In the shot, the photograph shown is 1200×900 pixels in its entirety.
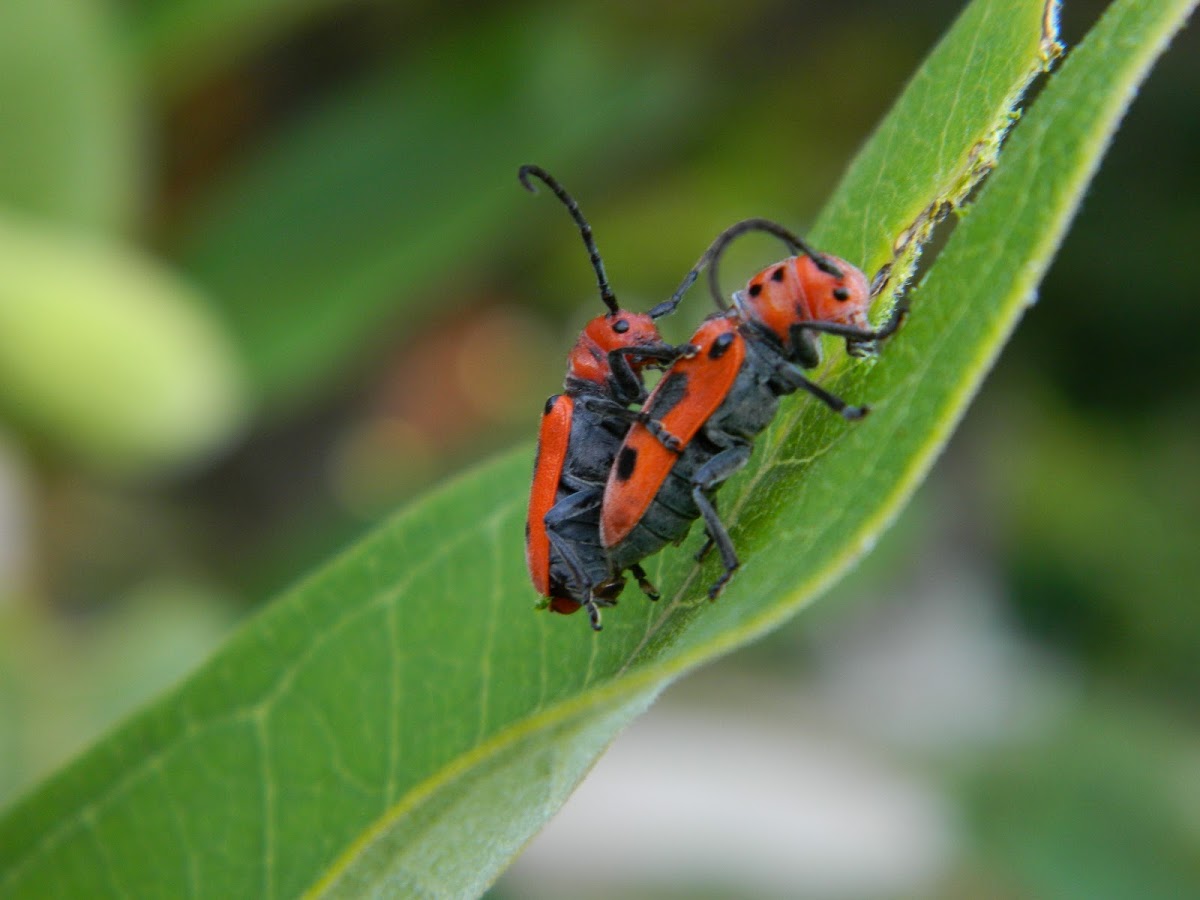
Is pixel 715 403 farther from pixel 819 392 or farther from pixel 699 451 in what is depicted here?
pixel 819 392

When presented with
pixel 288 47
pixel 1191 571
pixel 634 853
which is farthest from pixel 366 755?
pixel 634 853

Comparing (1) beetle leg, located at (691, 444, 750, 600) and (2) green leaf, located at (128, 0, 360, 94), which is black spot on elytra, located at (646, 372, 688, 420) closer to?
(1) beetle leg, located at (691, 444, 750, 600)

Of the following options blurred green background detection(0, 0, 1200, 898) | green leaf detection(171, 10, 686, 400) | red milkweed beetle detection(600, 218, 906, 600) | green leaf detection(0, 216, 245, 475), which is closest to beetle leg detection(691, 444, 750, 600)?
red milkweed beetle detection(600, 218, 906, 600)

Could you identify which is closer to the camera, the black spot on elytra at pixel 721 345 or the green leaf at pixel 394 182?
the black spot on elytra at pixel 721 345

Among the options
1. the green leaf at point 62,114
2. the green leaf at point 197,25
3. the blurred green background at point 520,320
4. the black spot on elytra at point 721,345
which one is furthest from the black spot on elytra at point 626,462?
the green leaf at point 197,25

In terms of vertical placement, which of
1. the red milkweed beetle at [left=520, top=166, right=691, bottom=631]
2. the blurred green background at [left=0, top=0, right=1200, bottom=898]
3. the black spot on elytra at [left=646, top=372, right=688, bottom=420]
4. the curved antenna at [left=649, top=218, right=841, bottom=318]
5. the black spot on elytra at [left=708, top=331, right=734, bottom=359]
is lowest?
the blurred green background at [left=0, top=0, right=1200, bottom=898]

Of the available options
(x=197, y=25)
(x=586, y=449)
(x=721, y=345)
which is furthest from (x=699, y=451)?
(x=197, y=25)

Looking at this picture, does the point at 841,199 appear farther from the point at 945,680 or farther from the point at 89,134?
the point at 945,680

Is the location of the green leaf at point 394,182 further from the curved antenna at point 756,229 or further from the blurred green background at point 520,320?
the curved antenna at point 756,229
